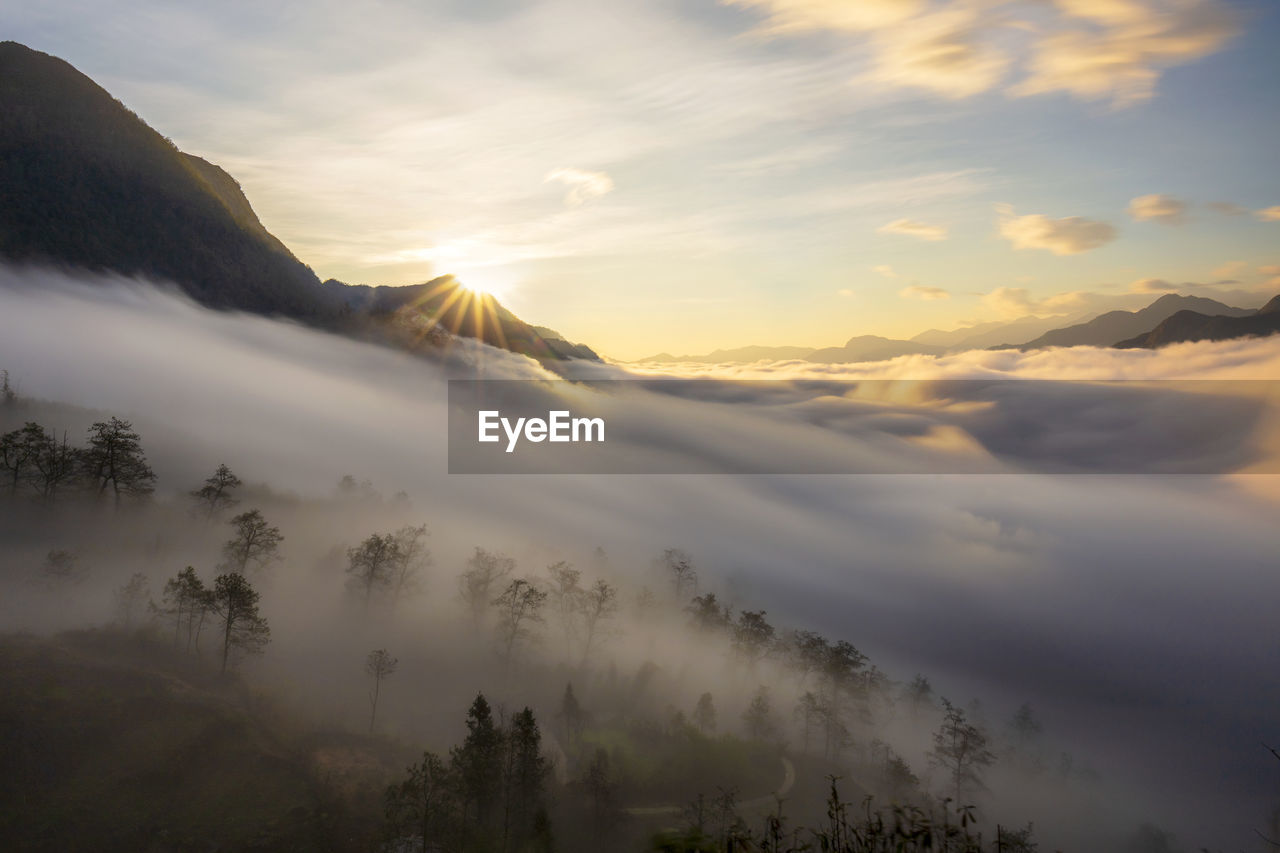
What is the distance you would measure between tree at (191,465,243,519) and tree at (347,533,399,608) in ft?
68.8

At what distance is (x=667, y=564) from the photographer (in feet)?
506

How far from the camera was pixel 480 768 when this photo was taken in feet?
199

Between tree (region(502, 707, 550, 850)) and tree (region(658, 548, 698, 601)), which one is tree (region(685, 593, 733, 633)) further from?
tree (region(502, 707, 550, 850))

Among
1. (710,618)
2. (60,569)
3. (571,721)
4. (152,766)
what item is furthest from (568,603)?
(60,569)

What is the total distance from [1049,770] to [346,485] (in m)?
163

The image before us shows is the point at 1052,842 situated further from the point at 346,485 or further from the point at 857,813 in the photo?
the point at 346,485

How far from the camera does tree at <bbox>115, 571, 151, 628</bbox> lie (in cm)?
7606

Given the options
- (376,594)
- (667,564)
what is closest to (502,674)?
(376,594)

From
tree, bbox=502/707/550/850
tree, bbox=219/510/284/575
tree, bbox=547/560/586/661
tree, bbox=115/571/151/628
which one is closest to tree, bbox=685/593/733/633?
tree, bbox=547/560/586/661

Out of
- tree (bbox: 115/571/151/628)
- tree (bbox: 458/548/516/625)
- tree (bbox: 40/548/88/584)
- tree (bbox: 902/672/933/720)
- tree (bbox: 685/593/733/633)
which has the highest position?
tree (bbox: 40/548/88/584)

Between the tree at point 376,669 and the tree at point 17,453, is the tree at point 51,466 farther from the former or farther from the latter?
the tree at point 376,669

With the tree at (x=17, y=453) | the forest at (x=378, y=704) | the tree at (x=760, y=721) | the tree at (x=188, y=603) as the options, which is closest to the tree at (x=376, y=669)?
the forest at (x=378, y=704)

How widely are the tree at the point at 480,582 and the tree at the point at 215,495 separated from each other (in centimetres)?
3879

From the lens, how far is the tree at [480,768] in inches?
2375
